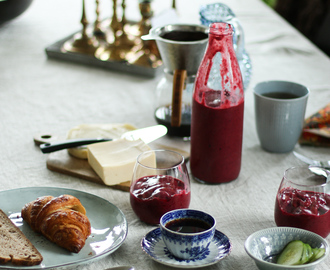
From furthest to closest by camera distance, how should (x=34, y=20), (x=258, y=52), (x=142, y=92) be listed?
(x=34, y=20) < (x=258, y=52) < (x=142, y=92)

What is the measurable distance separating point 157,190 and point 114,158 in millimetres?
175

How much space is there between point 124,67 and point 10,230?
91cm

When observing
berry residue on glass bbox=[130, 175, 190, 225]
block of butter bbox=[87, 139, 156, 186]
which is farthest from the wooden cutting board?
berry residue on glass bbox=[130, 175, 190, 225]

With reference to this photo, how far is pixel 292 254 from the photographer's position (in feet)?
2.32

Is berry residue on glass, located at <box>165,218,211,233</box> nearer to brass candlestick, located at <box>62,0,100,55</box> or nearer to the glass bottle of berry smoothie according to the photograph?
the glass bottle of berry smoothie

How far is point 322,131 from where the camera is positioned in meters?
1.16

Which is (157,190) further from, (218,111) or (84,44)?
(84,44)

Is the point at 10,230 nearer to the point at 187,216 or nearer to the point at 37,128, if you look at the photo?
the point at 187,216

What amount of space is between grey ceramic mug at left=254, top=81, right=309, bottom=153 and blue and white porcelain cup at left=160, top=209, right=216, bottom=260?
0.41 m

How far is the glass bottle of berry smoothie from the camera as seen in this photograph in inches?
36.8

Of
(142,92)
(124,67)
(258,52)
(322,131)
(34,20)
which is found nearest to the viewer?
(322,131)

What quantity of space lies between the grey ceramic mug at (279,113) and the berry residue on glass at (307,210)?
0.31 meters

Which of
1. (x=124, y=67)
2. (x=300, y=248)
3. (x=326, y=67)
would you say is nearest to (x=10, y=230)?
(x=300, y=248)

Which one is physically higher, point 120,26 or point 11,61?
point 120,26
